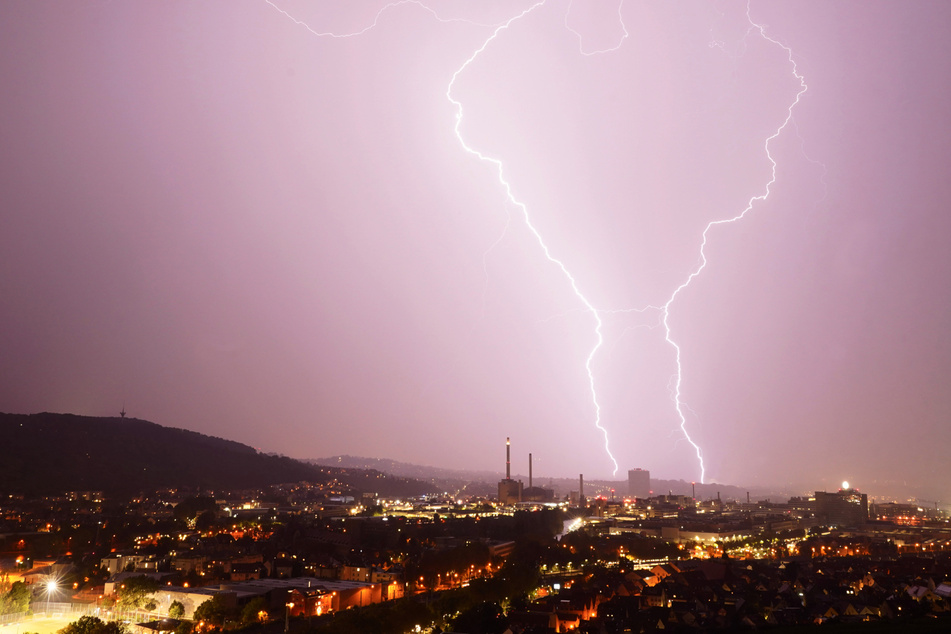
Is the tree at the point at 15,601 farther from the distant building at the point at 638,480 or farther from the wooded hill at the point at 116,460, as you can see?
the distant building at the point at 638,480

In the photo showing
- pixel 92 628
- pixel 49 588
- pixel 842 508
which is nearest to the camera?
pixel 92 628

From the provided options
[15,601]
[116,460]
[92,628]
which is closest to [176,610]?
[92,628]

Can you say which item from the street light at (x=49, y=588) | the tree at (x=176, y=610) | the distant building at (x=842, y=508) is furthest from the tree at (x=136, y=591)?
the distant building at (x=842, y=508)

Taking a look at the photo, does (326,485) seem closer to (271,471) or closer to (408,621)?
(271,471)

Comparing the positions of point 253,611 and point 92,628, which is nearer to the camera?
point 92,628

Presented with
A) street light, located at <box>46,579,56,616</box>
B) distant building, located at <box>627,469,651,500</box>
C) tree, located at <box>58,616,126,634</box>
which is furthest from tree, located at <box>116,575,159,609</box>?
distant building, located at <box>627,469,651,500</box>

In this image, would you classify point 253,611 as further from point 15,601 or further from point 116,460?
point 116,460
